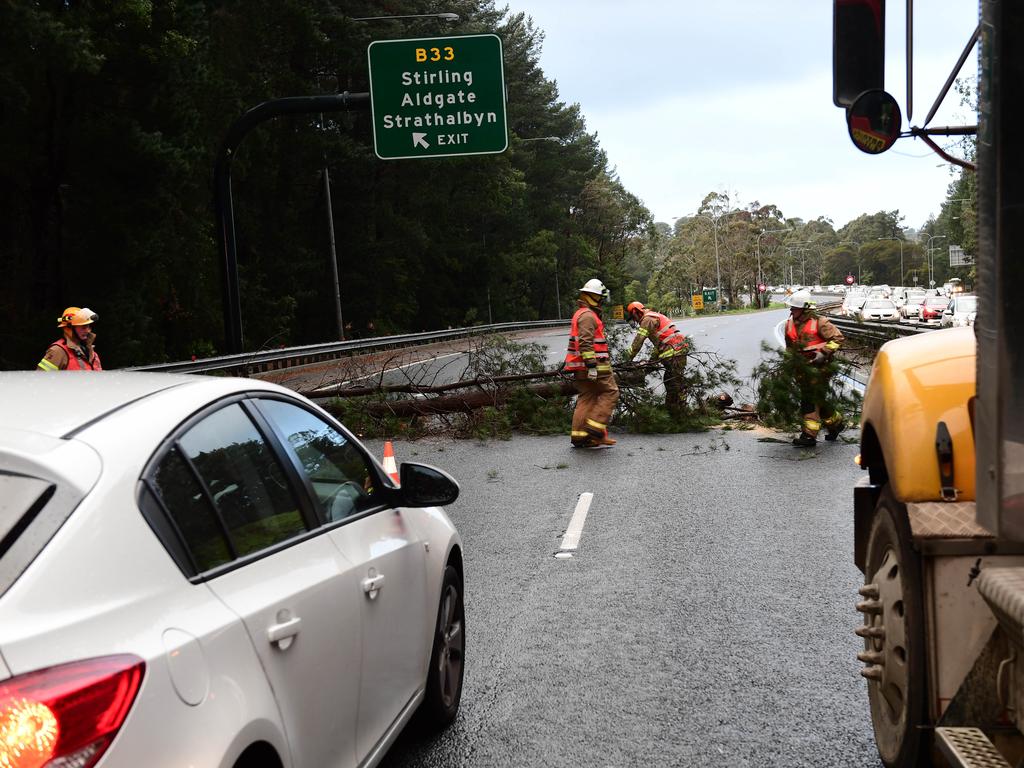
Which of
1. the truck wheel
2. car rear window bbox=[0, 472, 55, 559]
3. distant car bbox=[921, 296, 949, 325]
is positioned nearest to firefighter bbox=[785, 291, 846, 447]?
the truck wheel

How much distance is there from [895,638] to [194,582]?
2.05m

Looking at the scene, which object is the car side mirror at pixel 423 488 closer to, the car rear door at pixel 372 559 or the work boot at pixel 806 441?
the car rear door at pixel 372 559

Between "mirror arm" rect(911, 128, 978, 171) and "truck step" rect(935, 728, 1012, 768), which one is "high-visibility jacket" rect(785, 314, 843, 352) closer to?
"mirror arm" rect(911, 128, 978, 171)

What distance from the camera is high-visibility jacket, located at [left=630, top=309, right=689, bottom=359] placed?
16.4m

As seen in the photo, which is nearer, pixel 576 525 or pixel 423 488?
pixel 423 488

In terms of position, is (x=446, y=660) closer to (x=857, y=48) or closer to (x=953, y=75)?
(x=857, y=48)

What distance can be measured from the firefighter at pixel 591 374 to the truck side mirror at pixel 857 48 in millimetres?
11503

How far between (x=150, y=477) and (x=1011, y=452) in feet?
6.00

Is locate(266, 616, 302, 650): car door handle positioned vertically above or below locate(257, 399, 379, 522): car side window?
below

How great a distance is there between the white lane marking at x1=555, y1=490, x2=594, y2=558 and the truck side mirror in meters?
5.55

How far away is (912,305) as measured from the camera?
6994 cm

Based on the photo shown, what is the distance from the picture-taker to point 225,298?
61.0 ft

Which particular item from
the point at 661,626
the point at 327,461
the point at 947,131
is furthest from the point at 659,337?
the point at 947,131

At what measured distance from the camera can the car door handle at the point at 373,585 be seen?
3.80m
